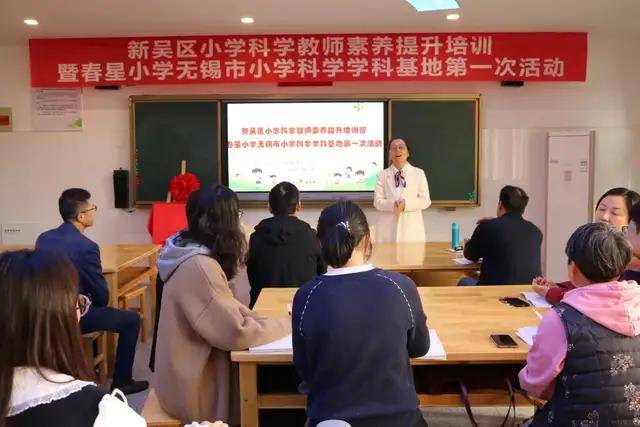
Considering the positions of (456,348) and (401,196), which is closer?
(456,348)

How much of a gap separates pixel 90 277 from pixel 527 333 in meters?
2.33

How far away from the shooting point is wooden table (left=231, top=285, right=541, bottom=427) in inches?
73.9

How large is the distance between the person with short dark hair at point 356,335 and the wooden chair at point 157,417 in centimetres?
60

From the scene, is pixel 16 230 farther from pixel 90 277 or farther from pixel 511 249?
pixel 511 249

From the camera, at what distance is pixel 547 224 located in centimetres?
581

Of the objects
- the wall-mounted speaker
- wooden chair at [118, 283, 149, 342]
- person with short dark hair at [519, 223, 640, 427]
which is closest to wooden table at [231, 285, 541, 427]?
person with short dark hair at [519, 223, 640, 427]

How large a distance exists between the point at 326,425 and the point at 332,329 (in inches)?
15.2

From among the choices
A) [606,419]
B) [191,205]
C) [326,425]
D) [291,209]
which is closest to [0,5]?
[291,209]

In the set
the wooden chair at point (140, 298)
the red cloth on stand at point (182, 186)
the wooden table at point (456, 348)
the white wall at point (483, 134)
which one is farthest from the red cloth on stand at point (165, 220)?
the wooden table at point (456, 348)

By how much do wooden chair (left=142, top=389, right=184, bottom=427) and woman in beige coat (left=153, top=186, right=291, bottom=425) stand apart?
0.02 meters

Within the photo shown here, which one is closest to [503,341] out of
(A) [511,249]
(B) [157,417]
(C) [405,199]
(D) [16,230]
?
(B) [157,417]

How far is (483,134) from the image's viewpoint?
5.86 meters

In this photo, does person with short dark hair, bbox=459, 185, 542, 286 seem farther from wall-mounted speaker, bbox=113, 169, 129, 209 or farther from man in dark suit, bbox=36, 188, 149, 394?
wall-mounted speaker, bbox=113, 169, 129, 209

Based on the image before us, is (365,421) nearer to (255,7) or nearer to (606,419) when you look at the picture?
(606,419)
